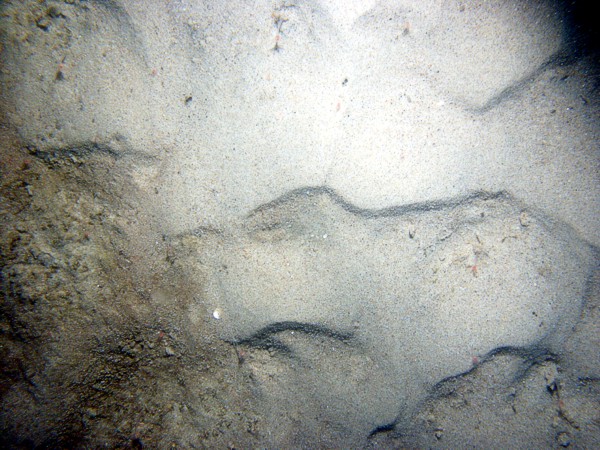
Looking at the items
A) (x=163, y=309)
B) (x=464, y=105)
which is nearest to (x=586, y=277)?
(x=464, y=105)

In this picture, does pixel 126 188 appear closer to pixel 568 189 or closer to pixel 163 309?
pixel 163 309

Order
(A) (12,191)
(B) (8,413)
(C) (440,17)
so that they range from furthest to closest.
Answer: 1. (C) (440,17)
2. (A) (12,191)
3. (B) (8,413)

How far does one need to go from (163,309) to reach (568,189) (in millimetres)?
2346

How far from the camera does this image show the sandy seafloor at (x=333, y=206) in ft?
5.21

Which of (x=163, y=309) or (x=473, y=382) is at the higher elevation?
(x=163, y=309)

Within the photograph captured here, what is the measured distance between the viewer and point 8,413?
4.60 ft

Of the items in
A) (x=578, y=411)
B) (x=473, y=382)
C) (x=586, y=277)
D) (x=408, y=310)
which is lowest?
(x=578, y=411)

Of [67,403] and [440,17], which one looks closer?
[67,403]

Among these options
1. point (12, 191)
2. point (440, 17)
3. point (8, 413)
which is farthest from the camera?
point (440, 17)

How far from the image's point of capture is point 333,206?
5.54 ft

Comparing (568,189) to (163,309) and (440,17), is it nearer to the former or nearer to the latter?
(440,17)

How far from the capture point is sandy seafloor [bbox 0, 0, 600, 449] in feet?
5.21

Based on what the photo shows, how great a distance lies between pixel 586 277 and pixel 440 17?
166 centimetres

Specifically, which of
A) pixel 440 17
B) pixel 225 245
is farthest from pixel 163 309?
pixel 440 17
